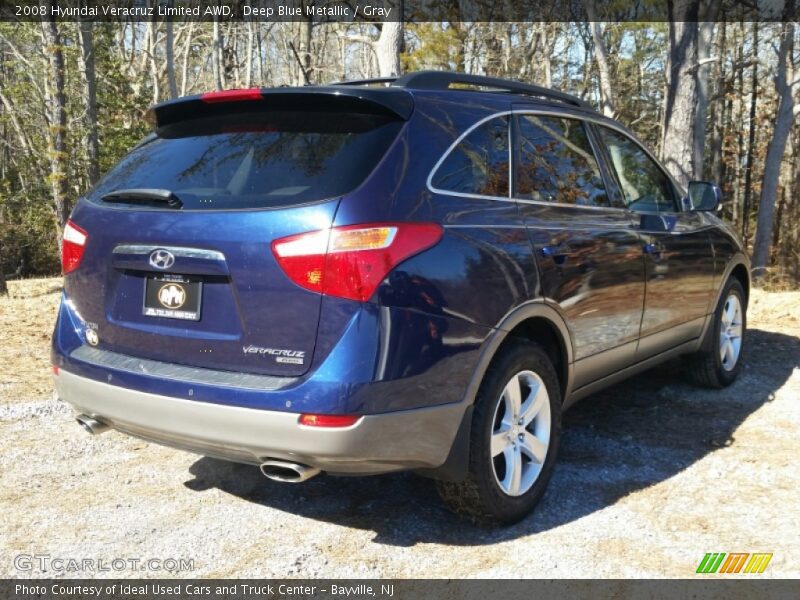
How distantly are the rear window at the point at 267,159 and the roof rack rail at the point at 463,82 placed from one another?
430mm

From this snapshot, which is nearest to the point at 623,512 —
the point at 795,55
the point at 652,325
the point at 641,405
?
the point at 652,325

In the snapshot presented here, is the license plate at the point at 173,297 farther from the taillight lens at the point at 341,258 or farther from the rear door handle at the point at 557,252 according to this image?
the rear door handle at the point at 557,252

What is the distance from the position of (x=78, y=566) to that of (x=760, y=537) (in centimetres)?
285

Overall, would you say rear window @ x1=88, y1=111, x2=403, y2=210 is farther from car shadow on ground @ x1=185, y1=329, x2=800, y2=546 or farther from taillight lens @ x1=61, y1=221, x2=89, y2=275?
car shadow on ground @ x1=185, y1=329, x2=800, y2=546

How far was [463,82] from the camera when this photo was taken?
134 inches

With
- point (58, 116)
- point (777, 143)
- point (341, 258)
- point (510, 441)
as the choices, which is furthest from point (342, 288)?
point (777, 143)

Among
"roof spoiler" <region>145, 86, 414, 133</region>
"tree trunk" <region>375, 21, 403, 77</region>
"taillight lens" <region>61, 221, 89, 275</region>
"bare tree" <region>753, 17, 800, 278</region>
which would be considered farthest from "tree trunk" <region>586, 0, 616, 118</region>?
"taillight lens" <region>61, 221, 89, 275</region>

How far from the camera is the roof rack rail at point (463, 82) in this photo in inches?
125

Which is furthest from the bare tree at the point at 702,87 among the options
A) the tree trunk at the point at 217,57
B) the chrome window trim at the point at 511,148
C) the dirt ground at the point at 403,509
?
the tree trunk at the point at 217,57

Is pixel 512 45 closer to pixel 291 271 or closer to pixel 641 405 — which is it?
pixel 641 405

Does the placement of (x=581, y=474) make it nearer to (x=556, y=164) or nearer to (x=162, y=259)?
(x=556, y=164)

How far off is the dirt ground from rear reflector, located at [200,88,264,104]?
1.83 meters

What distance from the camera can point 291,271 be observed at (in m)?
Answer: 2.54

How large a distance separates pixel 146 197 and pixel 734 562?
2786 millimetres
